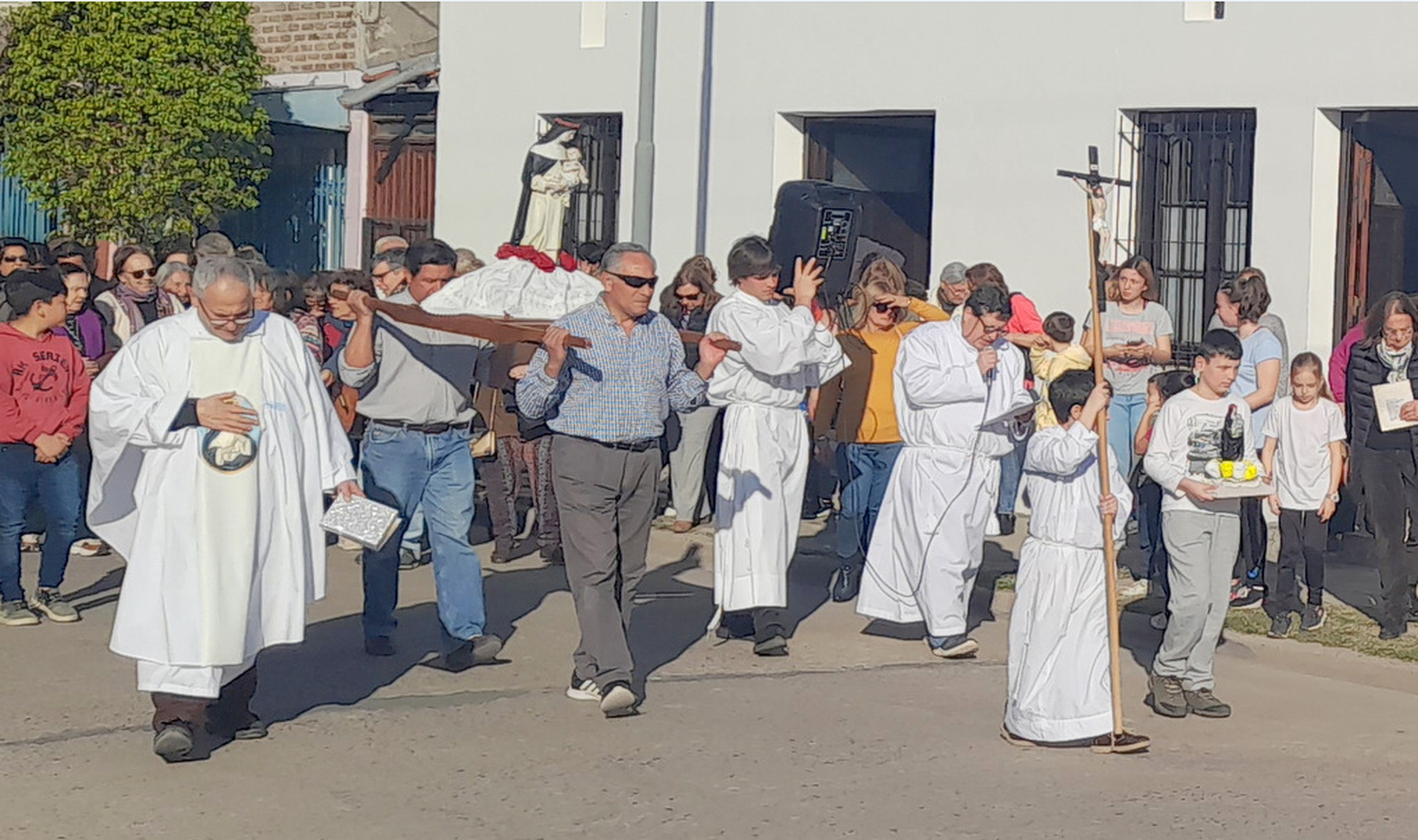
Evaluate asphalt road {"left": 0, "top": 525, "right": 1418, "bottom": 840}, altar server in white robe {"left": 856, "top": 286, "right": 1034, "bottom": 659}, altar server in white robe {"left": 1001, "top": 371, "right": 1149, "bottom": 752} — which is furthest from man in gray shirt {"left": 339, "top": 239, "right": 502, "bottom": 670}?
altar server in white robe {"left": 1001, "top": 371, "right": 1149, "bottom": 752}

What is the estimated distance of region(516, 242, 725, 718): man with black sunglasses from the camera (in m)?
8.32

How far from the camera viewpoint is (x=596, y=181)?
696 inches

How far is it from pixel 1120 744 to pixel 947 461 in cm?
235

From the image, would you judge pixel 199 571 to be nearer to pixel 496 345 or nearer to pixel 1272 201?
pixel 496 345

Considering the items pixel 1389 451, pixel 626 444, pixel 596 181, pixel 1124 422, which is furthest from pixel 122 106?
pixel 1389 451

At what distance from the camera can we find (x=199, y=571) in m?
7.29

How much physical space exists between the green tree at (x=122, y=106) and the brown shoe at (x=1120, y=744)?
1475 centimetres

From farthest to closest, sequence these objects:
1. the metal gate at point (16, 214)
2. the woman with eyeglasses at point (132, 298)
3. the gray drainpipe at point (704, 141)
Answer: the metal gate at point (16, 214)
the gray drainpipe at point (704, 141)
the woman with eyeglasses at point (132, 298)

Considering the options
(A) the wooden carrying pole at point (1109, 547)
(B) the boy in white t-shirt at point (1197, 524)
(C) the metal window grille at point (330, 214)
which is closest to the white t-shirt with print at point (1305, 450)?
(B) the boy in white t-shirt at point (1197, 524)

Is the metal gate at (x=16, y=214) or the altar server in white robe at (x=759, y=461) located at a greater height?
the metal gate at (x=16, y=214)

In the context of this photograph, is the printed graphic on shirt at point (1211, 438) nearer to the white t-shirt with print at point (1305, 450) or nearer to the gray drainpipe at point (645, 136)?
the white t-shirt with print at point (1305, 450)

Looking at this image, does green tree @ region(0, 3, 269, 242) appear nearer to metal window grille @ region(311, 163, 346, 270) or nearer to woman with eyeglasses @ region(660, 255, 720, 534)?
metal window grille @ region(311, 163, 346, 270)

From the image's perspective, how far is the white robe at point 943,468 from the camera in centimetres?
974

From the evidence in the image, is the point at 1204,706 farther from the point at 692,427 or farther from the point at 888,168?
the point at 888,168
